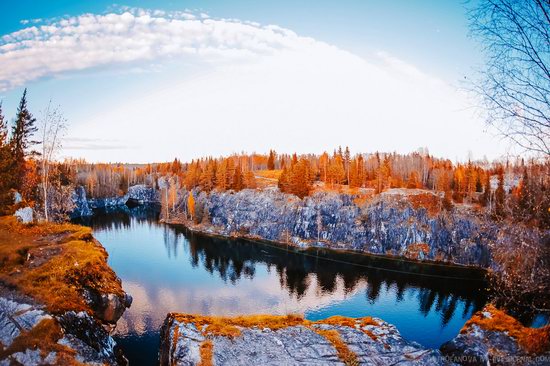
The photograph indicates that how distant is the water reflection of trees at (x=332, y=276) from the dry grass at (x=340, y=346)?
2544 cm

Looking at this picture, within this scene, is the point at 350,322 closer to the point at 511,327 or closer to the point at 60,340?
the point at 511,327

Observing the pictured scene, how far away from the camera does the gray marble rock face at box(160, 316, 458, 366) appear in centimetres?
1931

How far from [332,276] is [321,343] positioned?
37104mm

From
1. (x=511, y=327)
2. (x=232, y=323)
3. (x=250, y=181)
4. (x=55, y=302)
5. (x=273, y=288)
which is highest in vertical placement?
(x=250, y=181)

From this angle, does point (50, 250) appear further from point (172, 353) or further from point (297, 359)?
point (297, 359)

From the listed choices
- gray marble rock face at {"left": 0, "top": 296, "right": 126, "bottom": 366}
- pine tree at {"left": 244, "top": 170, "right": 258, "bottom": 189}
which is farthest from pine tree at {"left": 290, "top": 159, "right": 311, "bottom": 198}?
gray marble rock face at {"left": 0, "top": 296, "right": 126, "bottom": 366}

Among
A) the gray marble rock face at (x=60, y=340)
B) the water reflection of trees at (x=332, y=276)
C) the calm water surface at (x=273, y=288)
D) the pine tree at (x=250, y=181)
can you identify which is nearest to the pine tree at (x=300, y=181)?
the pine tree at (x=250, y=181)

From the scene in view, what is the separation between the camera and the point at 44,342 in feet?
49.6

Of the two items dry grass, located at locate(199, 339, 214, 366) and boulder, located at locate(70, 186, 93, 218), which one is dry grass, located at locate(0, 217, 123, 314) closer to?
dry grass, located at locate(199, 339, 214, 366)

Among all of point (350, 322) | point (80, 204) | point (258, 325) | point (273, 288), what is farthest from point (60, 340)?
point (80, 204)

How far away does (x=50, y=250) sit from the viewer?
23172mm

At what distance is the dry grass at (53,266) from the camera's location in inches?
715

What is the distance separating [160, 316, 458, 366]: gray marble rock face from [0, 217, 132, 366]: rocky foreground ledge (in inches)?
148

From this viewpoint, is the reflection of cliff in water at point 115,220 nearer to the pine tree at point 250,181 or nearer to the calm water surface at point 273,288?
the calm water surface at point 273,288
